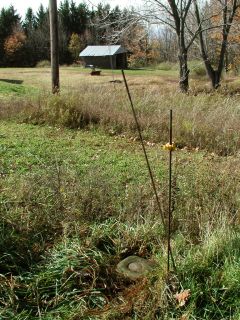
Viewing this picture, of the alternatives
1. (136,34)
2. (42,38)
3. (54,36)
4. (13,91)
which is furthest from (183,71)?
(42,38)

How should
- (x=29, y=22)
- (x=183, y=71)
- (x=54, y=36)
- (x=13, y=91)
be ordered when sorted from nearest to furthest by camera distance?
(x=54, y=36) < (x=183, y=71) < (x=13, y=91) < (x=29, y=22)

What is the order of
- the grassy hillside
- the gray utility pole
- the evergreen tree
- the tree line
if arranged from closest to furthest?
the grassy hillside < the gray utility pole < the tree line < the evergreen tree

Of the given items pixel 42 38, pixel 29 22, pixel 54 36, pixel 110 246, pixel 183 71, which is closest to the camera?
pixel 110 246

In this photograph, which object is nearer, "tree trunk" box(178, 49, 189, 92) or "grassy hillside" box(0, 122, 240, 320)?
"grassy hillside" box(0, 122, 240, 320)

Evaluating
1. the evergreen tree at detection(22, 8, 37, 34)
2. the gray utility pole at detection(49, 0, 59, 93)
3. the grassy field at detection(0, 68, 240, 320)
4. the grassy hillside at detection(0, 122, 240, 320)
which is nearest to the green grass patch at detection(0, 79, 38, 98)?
the gray utility pole at detection(49, 0, 59, 93)

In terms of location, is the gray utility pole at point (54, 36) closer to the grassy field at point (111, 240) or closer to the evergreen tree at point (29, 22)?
the grassy field at point (111, 240)

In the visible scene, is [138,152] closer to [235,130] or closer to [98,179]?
[235,130]

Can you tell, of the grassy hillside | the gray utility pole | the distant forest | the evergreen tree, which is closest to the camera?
the grassy hillside

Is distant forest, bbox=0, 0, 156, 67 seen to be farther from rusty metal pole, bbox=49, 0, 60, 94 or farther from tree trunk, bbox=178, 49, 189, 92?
rusty metal pole, bbox=49, 0, 60, 94

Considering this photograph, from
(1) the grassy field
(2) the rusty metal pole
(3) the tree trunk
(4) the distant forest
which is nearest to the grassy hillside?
(1) the grassy field

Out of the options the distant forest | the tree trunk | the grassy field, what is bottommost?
the grassy field

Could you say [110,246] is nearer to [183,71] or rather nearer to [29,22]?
[183,71]

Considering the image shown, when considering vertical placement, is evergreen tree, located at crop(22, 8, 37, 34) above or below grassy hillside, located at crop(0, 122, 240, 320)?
above

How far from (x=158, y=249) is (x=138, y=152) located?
14.3 ft
